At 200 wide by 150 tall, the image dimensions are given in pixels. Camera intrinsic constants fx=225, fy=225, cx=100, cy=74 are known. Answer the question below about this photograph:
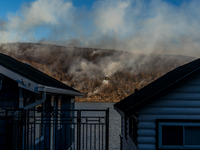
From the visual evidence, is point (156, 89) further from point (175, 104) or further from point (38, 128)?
point (38, 128)

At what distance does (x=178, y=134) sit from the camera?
5871 mm

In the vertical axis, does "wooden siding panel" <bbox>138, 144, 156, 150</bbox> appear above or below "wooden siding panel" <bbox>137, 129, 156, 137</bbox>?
below

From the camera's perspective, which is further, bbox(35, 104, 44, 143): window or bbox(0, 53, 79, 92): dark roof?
bbox(35, 104, 44, 143): window

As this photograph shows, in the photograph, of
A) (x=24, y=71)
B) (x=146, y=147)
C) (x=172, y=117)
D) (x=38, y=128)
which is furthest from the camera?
(x=24, y=71)

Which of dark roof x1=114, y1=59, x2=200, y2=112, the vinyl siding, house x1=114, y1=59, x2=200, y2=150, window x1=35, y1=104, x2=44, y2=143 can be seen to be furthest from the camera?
window x1=35, y1=104, x2=44, y2=143

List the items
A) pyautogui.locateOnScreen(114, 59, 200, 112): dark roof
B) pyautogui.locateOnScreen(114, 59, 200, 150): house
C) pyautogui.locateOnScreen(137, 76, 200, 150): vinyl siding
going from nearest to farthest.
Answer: pyautogui.locateOnScreen(114, 59, 200, 112): dark roof, pyautogui.locateOnScreen(114, 59, 200, 150): house, pyautogui.locateOnScreen(137, 76, 200, 150): vinyl siding

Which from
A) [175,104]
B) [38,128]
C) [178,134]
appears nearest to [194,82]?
[175,104]

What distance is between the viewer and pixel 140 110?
233 inches

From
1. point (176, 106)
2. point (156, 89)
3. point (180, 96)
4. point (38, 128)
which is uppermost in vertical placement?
point (156, 89)

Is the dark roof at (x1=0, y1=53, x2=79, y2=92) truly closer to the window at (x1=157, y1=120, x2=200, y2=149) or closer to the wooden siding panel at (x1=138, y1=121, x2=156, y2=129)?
the wooden siding panel at (x1=138, y1=121, x2=156, y2=129)

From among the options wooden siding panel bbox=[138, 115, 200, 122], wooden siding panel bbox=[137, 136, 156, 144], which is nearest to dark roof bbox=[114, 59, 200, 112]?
wooden siding panel bbox=[138, 115, 200, 122]

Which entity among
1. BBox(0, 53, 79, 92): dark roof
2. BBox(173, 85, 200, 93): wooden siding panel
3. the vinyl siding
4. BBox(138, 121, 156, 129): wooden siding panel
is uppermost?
BBox(0, 53, 79, 92): dark roof

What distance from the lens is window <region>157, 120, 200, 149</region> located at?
579 centimetres

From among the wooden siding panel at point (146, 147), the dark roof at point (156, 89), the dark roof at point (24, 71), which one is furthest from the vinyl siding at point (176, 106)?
the dark roof at point (24, 71)
